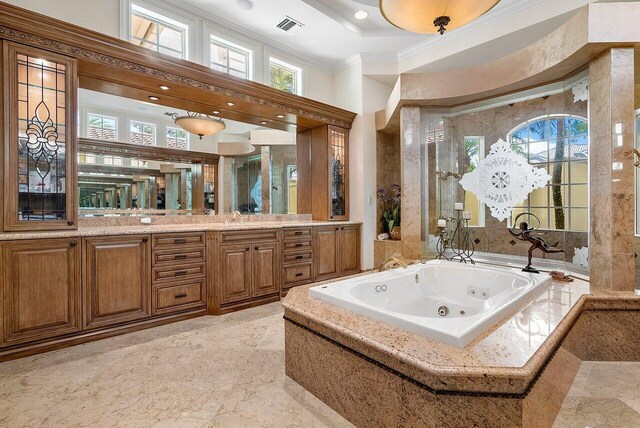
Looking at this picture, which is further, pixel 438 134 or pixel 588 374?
pixel 438 134

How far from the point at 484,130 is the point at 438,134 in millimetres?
520

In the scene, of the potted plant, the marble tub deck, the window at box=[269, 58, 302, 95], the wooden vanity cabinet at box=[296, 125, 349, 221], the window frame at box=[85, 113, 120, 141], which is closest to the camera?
the marble tub deck

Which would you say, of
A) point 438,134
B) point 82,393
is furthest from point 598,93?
point 82,393

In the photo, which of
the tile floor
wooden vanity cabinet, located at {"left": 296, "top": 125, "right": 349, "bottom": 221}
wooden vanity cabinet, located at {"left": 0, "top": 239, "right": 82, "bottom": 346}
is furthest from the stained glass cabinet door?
wooden vanity cabinet, located at {"left": 296, "top": 125, "right": 349, "bottom": 221}

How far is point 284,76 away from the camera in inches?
179

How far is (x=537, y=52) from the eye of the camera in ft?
9.48

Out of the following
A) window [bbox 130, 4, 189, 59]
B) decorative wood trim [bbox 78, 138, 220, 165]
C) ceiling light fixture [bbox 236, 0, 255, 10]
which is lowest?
decorative wood trim [bbox 78, 138, 220, 165]

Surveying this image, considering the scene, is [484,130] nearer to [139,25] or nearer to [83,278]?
[139,25]

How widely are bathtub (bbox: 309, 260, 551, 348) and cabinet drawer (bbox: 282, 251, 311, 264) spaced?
152 cm

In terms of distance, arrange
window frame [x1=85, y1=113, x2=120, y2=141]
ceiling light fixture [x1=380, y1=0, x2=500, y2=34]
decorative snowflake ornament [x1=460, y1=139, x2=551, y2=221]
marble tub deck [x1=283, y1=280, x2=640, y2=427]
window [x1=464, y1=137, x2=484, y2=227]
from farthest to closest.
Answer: window [x1=464, y1=137, x2=484, y2=227] < decorative snowflake ornament [x1=460, y1=139, x2=551, y2=221] < window frame [x1=85, y1=113, x2=120, y2=141] < ceiling light fixture [x1=380, y1=0, x2=500, y2=34] < marble tub deck [x1=283, y1=280, x2=640, y2=427]

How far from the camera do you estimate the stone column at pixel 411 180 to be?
3918 mm

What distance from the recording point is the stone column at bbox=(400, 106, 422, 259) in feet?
12.9

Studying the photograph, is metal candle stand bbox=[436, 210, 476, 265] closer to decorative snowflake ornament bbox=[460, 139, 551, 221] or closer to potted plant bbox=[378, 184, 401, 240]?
decorative snowflake ornament bbox=[460, 139, 551, 221]

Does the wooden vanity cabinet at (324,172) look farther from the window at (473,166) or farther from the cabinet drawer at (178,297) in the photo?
the cabinet drawer at (178,297)
